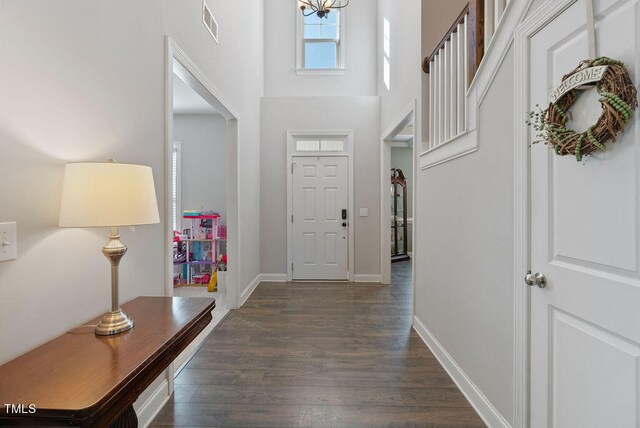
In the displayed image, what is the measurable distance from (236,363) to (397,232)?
5195 millimetres

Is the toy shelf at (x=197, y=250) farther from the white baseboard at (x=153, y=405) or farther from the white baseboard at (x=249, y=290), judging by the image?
the white baseboard at (x=153, y=405)

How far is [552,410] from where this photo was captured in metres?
1.32

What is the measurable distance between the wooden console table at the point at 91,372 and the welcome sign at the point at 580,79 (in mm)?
1770

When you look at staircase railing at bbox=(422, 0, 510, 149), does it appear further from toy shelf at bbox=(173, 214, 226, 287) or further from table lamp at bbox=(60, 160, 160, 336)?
toy shelf at bbox=(173, 214, 226, 287)

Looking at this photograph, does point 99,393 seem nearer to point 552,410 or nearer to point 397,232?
point 552,410

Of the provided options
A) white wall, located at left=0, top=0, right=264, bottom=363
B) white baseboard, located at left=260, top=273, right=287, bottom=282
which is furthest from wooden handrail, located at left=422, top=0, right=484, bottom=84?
white baseboard, located at left=260, top=273, right=287, bottom=282

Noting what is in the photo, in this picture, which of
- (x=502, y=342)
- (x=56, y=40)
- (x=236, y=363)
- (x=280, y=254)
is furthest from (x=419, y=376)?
(x=280, y=254)

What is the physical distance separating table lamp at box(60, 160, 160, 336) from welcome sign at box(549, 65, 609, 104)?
166 cm

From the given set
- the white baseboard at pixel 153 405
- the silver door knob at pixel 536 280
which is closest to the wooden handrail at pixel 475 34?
the silver door knob at pixel 536 280

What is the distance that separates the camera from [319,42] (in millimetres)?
5273

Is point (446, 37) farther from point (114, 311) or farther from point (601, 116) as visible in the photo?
point (114, 311)

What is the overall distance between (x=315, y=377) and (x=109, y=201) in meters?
1.83

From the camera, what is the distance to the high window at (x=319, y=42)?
5230 mm

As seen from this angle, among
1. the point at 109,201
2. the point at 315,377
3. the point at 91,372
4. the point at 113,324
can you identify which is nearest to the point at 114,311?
the point at 113,324
